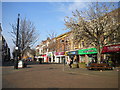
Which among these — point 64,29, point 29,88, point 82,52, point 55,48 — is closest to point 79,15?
point 64,29

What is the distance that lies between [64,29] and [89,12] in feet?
14.6

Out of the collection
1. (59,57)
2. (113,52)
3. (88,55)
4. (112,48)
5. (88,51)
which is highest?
(112,48)

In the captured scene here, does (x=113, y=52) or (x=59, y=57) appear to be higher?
(x=113, y=52)

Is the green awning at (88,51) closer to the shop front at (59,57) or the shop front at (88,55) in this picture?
the shop front at (88,55)

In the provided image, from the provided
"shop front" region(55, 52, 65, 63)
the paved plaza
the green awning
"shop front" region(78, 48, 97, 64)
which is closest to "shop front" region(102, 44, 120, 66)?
the green awning

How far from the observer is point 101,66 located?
17.2 m

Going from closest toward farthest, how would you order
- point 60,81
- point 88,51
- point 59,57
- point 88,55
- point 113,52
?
point 60,81 < point 113,52 < point 88,51 < point 88,55 < point 59,57

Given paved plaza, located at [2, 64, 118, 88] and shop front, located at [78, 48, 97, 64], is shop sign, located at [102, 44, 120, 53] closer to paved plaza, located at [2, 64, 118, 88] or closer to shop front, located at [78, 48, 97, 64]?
shop front, located at [78, 48, 97, 64]

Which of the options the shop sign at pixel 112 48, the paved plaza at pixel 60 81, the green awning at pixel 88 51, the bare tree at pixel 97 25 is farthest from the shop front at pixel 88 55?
the paved plaza at pixel 60 81

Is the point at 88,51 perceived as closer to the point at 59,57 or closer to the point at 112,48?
the point at 112,48

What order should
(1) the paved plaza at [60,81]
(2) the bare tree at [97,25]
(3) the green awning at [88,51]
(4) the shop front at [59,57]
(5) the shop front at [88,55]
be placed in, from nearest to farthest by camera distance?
(1) the paved plaza at [60,81], (2) the bare tree at [97,25], (3) the green awning at [88,51], (5) the shop front at [88,55], (4) the shop front at [59,57]

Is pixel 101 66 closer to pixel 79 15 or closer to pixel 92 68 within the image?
pixel 92 68

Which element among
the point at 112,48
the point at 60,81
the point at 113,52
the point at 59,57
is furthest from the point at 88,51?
the point at 60,81

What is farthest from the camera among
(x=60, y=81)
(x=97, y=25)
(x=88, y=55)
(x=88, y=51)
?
(x=88, y=55)
